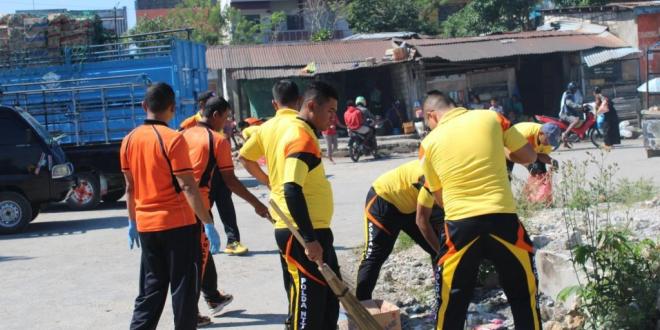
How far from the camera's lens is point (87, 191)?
1642 centimetres

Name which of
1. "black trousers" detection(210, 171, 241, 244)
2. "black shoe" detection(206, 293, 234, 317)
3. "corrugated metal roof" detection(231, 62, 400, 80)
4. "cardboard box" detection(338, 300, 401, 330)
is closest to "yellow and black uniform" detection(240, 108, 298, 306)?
"cardboard box" detection(338, 300, 401, 330)

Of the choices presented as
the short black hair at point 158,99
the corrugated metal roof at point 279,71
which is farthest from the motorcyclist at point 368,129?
the short black hair at point 158,99

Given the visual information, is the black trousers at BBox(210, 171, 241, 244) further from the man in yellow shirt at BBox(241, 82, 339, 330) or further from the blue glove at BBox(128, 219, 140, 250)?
the man in yellow shirt at BBox(241, 82, 339, 330)

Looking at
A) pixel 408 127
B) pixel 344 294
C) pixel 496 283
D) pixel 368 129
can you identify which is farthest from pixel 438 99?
pixel 408 127

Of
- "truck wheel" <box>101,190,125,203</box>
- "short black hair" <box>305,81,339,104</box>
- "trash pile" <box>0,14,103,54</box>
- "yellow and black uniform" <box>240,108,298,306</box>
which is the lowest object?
"truck wheel" <box>101,190,125,203</box>

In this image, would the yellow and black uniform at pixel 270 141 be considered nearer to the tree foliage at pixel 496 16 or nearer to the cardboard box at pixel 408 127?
the cardboard box at pixel 408 127

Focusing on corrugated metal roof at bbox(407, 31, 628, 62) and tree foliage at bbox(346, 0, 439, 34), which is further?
tree foliage at bbox(346, 0, 439, 34)

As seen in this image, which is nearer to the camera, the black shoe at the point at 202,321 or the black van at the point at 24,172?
the black shoe at the point at 202,321

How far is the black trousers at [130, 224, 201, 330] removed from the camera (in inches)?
231

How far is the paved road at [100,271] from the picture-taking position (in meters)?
8.02

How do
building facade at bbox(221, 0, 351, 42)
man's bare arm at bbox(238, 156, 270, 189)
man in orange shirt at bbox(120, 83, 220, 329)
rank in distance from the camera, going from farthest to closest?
building facade at bbox(221, 0, 351, 42), man's bare arm at bbox(238, 156, 270, 189), man in orange shirt at bbox(120, 83, 220, 329)

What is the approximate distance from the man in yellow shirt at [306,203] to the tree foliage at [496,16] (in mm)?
33557

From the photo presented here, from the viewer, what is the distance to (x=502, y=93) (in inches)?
1196

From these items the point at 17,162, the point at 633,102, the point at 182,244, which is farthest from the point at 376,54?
the point at 182,244
